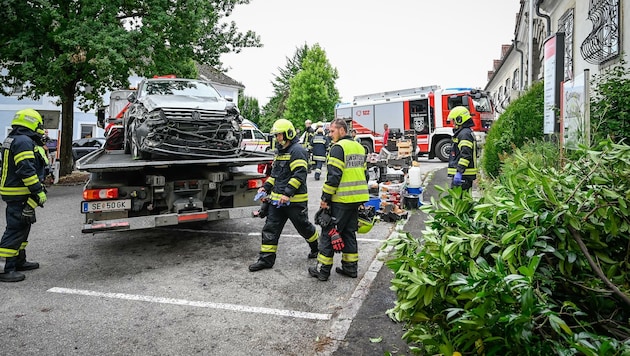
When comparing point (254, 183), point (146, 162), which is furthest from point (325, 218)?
point (146, 162)

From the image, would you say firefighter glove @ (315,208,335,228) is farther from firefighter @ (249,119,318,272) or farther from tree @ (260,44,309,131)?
tree @ (260,44,309,131)

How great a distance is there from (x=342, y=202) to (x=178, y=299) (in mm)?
2054

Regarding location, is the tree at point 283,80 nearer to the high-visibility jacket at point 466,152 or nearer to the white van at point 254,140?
the white van at point 254,140

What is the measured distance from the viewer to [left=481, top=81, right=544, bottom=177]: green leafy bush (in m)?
8.87

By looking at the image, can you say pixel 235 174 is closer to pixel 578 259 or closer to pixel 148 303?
pixel 148 303

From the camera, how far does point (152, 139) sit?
6691 millimetres

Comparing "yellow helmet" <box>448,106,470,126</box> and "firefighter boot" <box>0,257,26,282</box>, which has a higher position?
"yellow helmet" <box>448,106,470,126</box>

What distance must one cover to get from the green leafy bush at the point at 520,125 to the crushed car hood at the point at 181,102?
210 inches

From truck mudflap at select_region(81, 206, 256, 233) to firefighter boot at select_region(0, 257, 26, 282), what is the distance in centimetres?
83

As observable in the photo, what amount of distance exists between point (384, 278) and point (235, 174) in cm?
289

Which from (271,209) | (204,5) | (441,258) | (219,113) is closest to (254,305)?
(271,209)

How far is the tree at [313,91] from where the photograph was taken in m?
45.9

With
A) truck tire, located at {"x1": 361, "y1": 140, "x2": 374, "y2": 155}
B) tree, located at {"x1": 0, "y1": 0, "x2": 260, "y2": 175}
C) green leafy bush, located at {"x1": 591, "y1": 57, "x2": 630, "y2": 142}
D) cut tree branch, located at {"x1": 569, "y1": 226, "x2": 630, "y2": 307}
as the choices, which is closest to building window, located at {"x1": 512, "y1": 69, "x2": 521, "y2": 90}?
truck tire, located at {"x1": 361, "y1": 140, "x2": 374, "y2": 155}

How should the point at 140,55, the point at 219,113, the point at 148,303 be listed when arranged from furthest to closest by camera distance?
the point at 140,55, the point at 219,113, the point at 148,303
